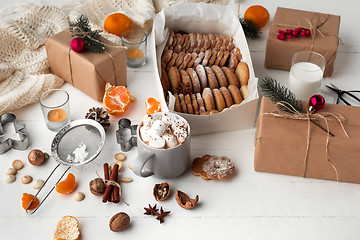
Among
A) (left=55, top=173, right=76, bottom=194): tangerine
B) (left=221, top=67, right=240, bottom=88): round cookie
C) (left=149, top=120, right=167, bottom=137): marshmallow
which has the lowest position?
(left=55, top=173, right=76, bottom=194): tangerine

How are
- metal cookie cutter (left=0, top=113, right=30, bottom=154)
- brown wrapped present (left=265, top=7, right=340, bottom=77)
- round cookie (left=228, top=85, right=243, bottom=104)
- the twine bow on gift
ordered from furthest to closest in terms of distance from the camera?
brown wrapped present (left=265, top=7, right=340, bottom=77), round cookie (left=228, top=85, right=243, bottom=104), metal cookie cutter (left=0, top=113, right=30, bottom=154), the twine bow on gift

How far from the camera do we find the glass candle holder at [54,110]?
127cm

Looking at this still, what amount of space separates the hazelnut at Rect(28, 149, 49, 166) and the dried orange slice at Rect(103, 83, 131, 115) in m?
0.25

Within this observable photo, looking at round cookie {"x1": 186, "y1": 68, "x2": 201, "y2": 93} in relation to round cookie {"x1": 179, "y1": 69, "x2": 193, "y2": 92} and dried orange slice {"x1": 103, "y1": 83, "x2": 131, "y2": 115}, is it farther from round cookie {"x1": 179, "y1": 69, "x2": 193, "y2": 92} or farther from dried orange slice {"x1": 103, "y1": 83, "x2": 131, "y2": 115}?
dried orange slice {"x1": 103, "y1": 83, "x2": 131, "y2": 115}

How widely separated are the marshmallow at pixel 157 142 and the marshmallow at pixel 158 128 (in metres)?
0.01

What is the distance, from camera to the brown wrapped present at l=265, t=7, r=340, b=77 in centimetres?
145

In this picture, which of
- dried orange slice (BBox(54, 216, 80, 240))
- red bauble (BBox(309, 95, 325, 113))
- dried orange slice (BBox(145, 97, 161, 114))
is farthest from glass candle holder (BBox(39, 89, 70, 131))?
red bauble (BBox(309, 95, 325, 113))

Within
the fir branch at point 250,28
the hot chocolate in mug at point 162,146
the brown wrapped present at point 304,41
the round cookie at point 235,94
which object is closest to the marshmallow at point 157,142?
the hot chocolate in mug at point 162,146

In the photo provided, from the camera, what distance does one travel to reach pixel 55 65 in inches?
56.7

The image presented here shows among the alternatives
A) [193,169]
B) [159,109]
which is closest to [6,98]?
[159,109]

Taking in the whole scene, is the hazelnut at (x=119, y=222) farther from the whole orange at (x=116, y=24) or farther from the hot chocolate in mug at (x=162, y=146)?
the whole orange at (x=116, y=24)

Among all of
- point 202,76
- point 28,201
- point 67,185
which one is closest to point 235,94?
point 202,76

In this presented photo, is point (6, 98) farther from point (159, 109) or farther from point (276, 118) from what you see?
point (276, 118)

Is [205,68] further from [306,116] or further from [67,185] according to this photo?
[67,185]
